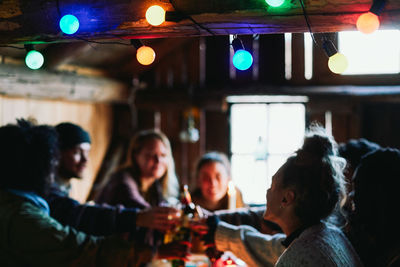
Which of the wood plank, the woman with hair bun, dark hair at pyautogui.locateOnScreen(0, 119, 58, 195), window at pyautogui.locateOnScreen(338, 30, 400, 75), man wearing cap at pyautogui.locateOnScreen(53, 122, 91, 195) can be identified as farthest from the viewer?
window at pyautogui.locateOnScreen(338, 30, 400, 75)

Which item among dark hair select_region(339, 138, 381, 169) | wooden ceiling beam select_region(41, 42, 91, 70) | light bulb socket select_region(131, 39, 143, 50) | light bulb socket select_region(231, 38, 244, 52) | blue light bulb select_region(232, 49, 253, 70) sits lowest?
dark hair select_region(339, 138, 381, 169)

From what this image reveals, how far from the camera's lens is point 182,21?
9.20 feet

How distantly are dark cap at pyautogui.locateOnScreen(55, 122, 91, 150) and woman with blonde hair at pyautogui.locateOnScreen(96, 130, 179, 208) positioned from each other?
2.11ft

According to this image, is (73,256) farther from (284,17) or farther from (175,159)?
(175,159)

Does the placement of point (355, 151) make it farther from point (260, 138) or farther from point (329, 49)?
point (260, 138)

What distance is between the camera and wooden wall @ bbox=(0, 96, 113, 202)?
15.7 feet

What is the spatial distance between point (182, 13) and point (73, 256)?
5.11 feet

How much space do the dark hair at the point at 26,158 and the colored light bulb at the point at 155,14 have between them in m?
1.14

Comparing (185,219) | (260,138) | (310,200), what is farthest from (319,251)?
(260,138)

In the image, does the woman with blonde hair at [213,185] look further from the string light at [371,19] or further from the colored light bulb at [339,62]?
the string light at [371,19]

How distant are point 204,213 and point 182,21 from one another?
1.41m

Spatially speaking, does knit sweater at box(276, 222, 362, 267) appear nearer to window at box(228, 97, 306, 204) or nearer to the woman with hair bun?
the woman with hair bun

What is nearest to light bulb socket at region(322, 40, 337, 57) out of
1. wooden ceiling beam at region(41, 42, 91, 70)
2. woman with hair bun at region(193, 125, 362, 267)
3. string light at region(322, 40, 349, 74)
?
string light at region(322, 40, 349, 74)

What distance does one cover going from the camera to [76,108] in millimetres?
5844
